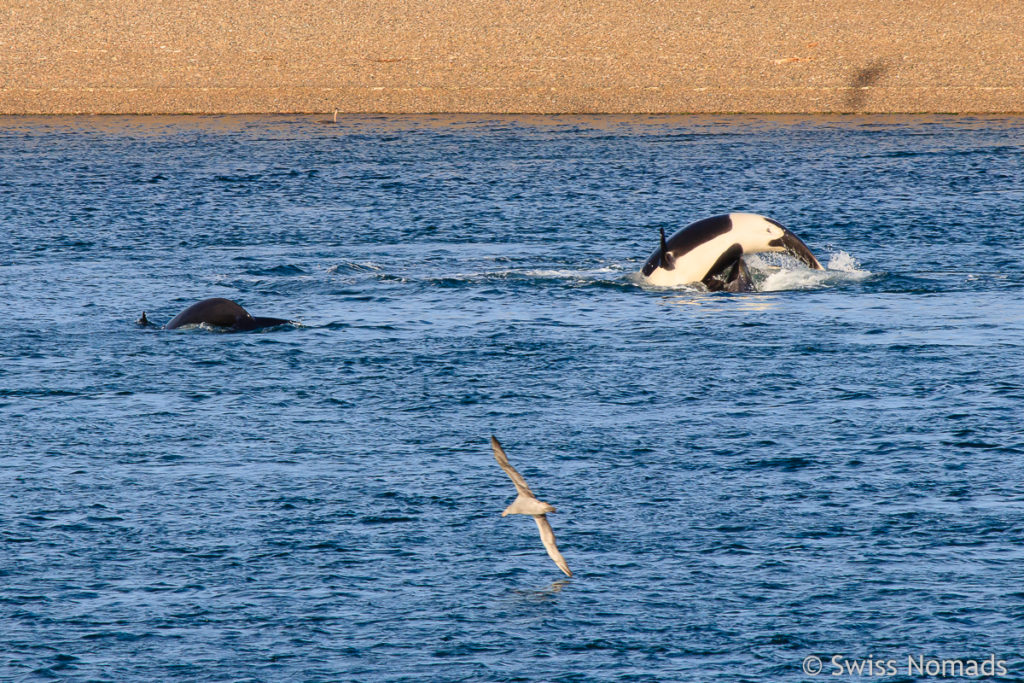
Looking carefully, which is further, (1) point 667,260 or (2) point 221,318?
(1) point 667,260

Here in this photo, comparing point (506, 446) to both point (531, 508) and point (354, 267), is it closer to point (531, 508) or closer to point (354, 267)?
point (531, 508)

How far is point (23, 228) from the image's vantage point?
31969 millimetres

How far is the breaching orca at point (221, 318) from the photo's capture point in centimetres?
2222

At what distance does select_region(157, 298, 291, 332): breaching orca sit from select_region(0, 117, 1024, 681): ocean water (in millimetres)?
264

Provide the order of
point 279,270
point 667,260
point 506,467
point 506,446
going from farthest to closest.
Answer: point 279,270
point 667,260
point 506,446
point 506,467

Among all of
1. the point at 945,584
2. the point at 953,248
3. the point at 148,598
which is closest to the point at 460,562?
the point at 148,598

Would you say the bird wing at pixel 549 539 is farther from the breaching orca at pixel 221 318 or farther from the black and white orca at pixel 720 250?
the black and white orca at pixel 720 250

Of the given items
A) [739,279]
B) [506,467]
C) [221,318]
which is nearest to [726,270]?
[739,279]

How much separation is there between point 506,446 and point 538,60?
39822mm

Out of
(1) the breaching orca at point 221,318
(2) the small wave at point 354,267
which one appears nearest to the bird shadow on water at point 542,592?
(1) the breaching orca at point 221,318

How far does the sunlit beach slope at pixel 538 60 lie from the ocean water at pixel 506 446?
19039 millimetres

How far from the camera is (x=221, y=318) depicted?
22.2 meters

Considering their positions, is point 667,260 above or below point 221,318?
above

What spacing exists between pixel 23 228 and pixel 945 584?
24.3 metres
